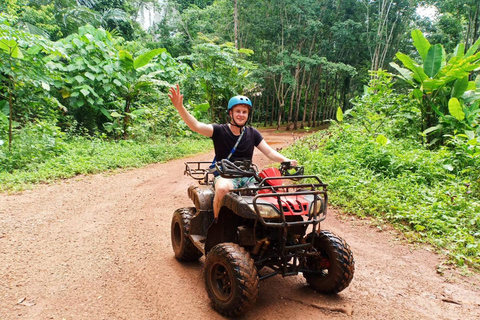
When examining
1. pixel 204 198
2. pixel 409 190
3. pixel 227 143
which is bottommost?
pixel 409 190

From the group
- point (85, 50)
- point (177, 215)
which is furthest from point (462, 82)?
point (85, 50)

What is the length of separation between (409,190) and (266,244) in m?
4.00

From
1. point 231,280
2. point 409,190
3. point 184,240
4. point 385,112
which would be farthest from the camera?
point 385,112

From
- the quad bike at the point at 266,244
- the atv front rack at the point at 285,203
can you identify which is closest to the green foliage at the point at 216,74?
the quad bike at the point at 266,244

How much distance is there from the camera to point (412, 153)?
6863mm

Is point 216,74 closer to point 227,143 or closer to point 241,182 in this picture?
point 227,143

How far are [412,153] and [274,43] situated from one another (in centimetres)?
1861

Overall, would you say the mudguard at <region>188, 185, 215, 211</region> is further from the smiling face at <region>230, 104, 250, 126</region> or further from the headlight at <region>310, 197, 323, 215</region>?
the headlight at <region>310, 197, 323, 215</region>

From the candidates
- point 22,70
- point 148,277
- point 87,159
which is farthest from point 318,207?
point 22,70

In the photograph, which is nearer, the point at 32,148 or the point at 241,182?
the point at 241,182

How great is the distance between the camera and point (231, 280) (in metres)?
2.51

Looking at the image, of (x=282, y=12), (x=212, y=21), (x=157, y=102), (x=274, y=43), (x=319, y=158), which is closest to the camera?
(x=319, y=158)

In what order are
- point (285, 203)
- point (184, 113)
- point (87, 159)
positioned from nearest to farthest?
point (285, 203) < point (184, 113) < point (87, 159)

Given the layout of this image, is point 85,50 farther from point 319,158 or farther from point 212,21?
point 212,21
